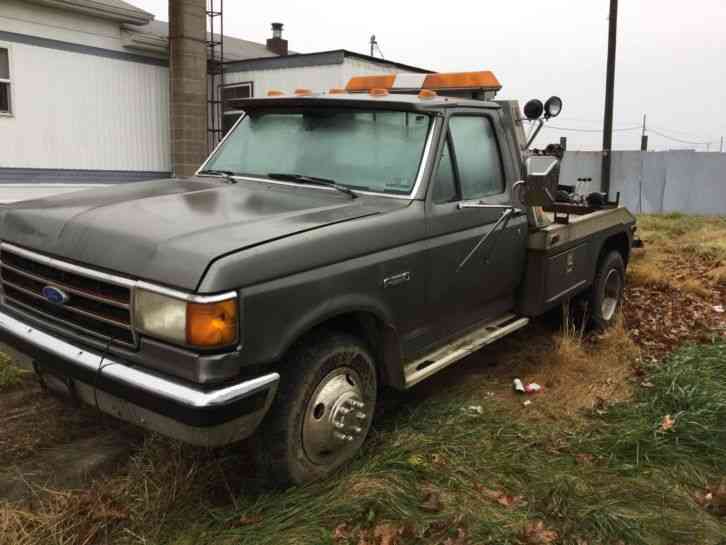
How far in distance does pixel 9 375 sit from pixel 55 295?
1678 mm

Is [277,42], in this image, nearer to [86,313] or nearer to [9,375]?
[9,375]

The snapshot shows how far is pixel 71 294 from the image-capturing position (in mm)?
3021

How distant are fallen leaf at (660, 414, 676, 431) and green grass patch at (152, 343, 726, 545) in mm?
29

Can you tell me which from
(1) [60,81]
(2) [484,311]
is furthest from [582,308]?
(1) [60,81]

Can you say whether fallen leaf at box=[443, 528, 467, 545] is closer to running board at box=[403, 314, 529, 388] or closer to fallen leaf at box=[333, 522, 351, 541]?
fallen leaf at box=[333, 522, 351, 541]

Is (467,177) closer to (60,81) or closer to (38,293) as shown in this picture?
(38,293)

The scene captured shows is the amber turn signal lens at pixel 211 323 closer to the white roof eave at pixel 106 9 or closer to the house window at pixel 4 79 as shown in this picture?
the house window at pixel 4 79

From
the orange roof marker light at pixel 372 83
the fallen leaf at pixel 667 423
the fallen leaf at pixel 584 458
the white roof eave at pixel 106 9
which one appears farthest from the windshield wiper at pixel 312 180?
the white roof eave at pixel 106 9

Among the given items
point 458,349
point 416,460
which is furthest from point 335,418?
point 458,349

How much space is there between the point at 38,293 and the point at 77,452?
946mm

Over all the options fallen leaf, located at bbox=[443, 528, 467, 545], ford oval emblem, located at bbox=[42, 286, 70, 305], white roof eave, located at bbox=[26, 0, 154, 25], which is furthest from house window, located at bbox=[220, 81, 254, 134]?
fallen leaf, located at bbox=[443, 528, 467, 545]

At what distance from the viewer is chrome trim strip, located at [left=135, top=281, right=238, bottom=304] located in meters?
2.55

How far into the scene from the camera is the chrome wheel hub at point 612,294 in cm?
610

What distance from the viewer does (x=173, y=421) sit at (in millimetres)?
2619
